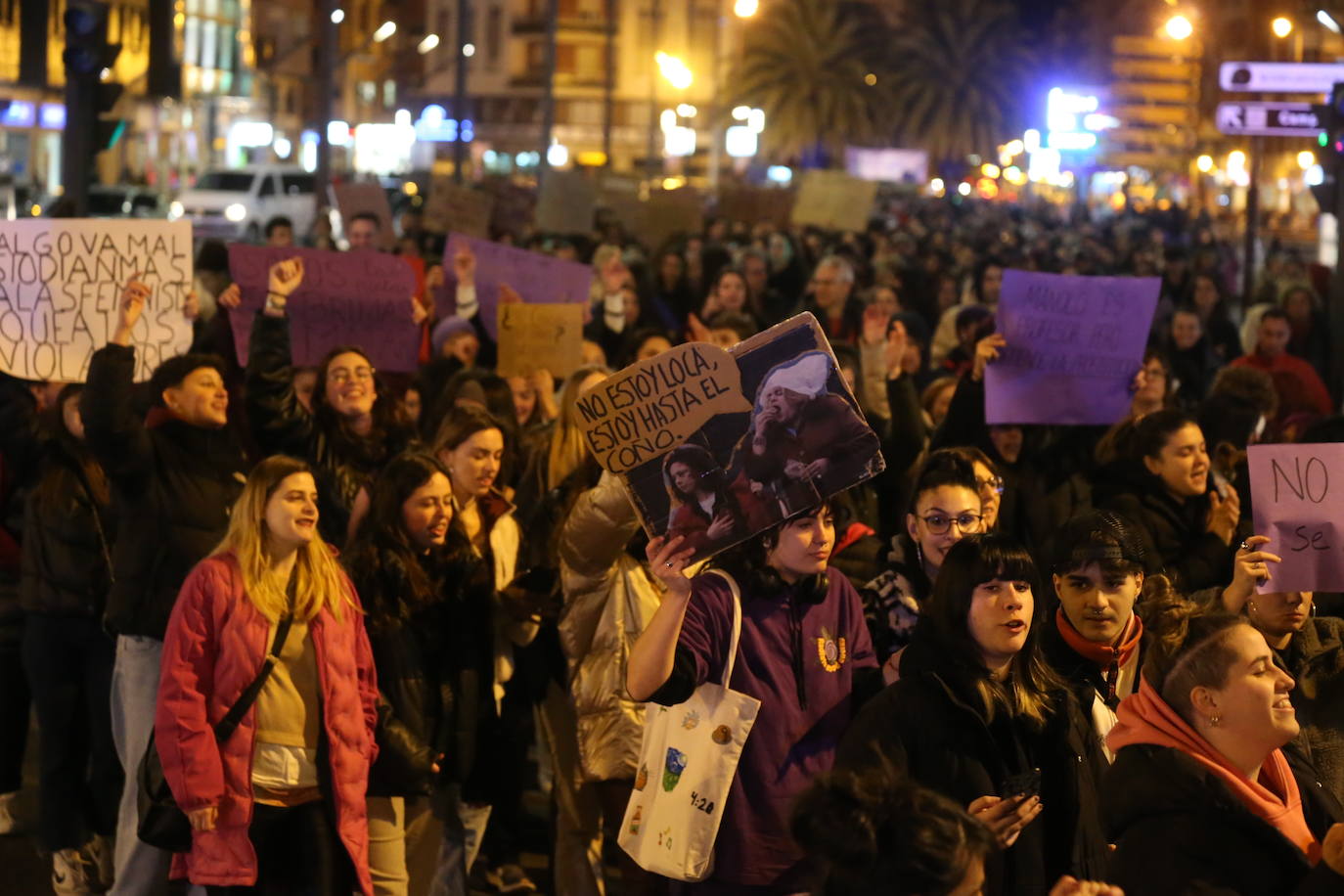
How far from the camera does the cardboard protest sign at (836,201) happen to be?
22.6m

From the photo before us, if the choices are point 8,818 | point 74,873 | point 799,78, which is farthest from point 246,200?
point 74,873

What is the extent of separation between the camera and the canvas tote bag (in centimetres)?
495

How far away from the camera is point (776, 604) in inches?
201

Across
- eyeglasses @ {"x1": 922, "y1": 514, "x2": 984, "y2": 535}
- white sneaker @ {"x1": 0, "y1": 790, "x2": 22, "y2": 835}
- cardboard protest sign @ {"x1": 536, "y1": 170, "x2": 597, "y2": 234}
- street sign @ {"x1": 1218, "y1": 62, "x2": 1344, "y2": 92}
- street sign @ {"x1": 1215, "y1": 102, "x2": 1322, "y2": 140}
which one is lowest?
white sneaker @ {"x1": 0, "y1": 790, "x2": 22, "y2": 835}

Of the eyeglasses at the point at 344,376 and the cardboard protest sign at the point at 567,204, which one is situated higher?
the cardboard protest sign at the point at 567,204

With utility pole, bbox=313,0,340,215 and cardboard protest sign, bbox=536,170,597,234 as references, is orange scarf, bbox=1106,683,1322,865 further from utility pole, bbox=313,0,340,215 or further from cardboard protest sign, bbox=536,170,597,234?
utility pole, bbox=313,0,340,215

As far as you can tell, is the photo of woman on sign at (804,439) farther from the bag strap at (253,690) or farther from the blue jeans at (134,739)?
the blue jeans at (134,739)

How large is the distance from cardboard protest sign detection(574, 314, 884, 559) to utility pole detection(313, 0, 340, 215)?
2014 centimetres

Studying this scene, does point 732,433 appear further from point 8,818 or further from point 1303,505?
point 8,818

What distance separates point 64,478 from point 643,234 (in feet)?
55.9

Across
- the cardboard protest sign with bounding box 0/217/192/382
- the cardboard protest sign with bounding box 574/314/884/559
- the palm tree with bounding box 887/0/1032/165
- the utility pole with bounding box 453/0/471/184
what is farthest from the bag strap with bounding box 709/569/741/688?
the palm tree with bounding box 887/0/1032/165

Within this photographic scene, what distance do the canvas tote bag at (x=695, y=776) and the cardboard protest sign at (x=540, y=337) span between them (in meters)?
4.92

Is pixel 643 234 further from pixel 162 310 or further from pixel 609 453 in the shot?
pixel 609 453

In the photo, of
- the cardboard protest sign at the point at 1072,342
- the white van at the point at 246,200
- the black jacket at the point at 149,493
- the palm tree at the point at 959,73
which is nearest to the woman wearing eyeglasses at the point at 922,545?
the black jacket at the point at 149,493
